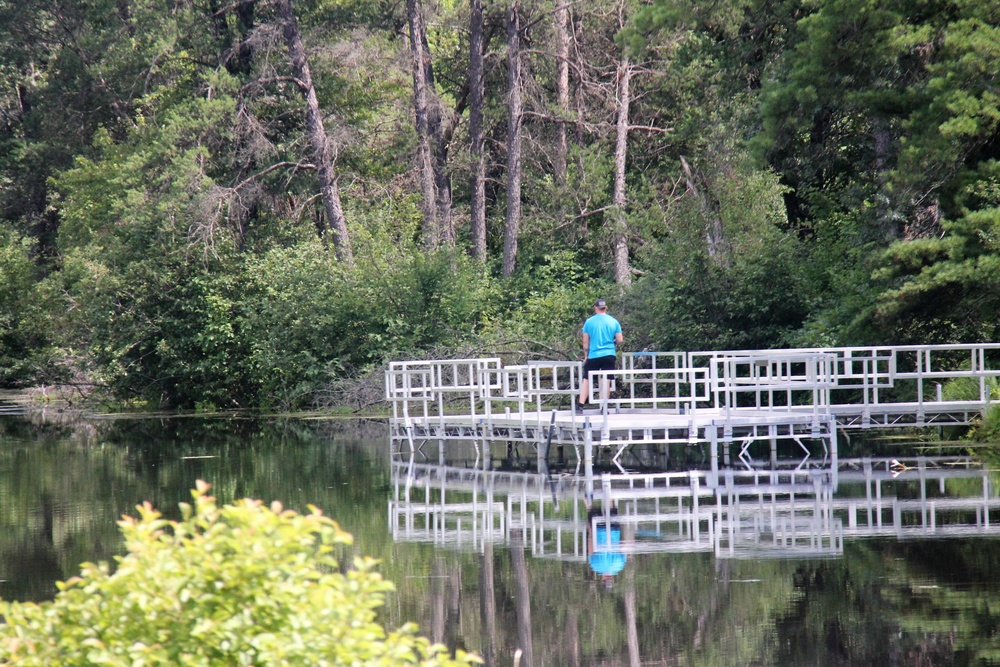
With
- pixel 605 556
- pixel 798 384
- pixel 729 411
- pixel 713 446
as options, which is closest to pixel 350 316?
pixel 729 411

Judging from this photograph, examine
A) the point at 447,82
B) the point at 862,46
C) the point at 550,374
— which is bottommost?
the point at 550,374

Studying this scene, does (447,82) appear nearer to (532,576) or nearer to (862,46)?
(862,46)

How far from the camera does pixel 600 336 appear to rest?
855 inches

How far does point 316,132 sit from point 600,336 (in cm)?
2392

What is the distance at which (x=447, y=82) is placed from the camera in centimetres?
5066

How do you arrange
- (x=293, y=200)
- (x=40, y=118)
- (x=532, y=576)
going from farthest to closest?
(x=40, y=118), (x=293, y=200), (x=532, y=576)

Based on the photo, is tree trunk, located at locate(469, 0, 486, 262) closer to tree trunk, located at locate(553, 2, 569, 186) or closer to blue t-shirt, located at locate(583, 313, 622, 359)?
tree trunk, located at locate(553, 2, 569, 186)

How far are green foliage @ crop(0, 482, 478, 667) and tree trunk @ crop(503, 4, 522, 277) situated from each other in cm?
3775

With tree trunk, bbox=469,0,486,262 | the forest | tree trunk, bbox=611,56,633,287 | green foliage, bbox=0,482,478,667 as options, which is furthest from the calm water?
tree trunk, bbox=469,0,486,262

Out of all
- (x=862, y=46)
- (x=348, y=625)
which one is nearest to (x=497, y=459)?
(x=862, y=46)

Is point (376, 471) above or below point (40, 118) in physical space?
below

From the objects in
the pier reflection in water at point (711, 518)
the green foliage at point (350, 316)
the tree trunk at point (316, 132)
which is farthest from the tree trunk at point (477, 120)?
the pier reflection in water at point (711, 518)

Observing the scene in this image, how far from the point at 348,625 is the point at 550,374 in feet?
86.2

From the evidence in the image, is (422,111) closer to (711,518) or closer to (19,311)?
(19,311)
